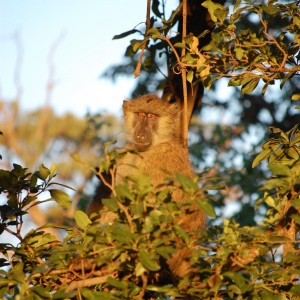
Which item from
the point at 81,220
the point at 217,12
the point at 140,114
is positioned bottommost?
the point at 81,220

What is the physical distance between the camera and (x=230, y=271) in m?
2.87

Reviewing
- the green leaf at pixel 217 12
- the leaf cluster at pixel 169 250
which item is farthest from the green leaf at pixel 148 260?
the green leaf at pixel 217 12

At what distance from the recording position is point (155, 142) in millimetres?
5488

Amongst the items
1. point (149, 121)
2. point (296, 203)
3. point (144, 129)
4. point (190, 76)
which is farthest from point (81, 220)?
point (149, 121)

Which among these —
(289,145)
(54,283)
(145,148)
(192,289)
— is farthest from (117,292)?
(145,148)

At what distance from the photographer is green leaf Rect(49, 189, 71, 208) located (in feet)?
11.6

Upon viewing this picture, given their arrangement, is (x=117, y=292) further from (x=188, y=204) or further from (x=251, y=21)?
(x=251, y=21)

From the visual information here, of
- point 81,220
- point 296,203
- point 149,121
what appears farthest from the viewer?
point 149,121

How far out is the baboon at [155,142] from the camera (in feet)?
16.4

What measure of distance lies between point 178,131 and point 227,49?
185cm

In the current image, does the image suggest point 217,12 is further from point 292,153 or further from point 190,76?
point 292,153

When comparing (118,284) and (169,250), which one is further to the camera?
(118,284)

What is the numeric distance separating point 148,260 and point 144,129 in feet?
10.2

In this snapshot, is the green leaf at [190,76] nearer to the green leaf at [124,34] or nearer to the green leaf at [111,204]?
the green leaf at [124,34]
